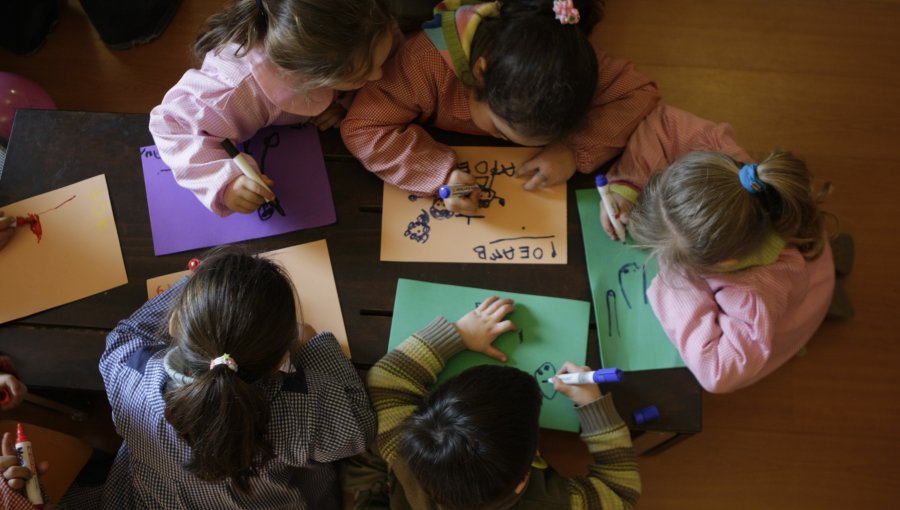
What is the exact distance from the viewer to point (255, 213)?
101cm

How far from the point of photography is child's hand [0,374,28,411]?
929 millimetres

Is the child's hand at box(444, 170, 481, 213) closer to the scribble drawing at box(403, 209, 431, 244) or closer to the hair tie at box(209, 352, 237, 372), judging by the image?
the scribble drawing at box(403, 209, 431, 244)

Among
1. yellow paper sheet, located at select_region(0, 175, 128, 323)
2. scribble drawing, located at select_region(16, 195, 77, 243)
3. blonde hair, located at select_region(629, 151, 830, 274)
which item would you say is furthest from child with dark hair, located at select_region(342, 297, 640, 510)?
scribble drawing, located at select_region(16, 195, 77, 243)

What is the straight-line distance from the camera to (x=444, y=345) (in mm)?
928

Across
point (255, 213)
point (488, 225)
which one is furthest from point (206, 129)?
point (488, 225)

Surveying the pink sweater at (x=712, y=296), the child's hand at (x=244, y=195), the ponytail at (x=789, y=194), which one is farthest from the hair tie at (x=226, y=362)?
the ponytail at (x=789, y=194)

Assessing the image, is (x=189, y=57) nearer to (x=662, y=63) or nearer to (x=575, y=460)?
(x=662, y=63)

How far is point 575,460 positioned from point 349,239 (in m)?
0.69

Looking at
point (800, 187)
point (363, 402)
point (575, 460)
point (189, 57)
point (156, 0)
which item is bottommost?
point (575, 460)

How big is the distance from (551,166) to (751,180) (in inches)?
11.5

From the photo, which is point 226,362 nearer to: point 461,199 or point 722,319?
point 461,199

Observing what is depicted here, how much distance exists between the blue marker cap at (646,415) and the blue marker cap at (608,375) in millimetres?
80

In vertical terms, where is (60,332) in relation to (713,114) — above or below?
below

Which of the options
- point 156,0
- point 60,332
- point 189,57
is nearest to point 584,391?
point 60,332
